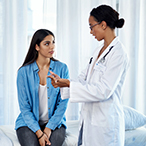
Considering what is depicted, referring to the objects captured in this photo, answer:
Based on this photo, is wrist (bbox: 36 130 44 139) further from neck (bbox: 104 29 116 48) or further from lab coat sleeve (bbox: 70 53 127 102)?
neck (bbox: 104 29 116 48)

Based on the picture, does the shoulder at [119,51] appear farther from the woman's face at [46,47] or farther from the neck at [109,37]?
the woman's face at [46,47]

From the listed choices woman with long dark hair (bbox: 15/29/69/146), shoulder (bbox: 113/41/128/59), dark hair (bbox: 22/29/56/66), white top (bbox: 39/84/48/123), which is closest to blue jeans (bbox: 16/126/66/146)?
woman with long dark hair (bbox: 15/29/69/146)

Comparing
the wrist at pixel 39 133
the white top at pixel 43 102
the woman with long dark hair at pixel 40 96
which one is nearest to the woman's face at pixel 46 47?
the woman with long dark hair at pixel 40 96

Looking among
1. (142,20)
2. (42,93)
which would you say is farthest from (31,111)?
(142,20)

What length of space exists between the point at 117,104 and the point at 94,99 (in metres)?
0.16

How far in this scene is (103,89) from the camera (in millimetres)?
1258

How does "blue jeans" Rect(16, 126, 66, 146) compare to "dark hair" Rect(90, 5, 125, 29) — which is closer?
"dark hair" Rect(90, 5, 125, 29)

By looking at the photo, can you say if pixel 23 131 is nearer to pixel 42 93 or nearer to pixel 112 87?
pixel 42 93

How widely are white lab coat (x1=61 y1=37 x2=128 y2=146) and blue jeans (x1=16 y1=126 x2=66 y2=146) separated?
0.28 metres

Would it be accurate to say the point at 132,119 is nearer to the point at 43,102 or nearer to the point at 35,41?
the point at 43,102

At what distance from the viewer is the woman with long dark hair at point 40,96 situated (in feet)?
5.45

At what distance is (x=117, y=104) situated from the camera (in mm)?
1337

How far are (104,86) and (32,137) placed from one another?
0.67 metres

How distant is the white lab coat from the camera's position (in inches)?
49.7
